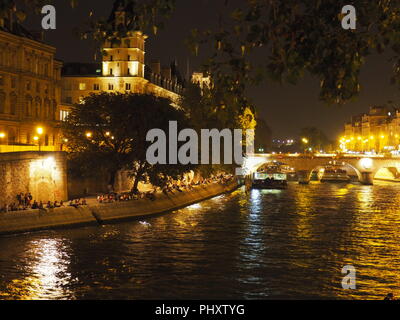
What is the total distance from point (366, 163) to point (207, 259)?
293ft

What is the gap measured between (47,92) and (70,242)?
35257 millimetres

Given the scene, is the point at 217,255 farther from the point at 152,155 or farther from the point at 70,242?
the point at 152,155

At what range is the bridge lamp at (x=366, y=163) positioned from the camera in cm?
11338

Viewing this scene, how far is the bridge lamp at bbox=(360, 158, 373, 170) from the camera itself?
113 m

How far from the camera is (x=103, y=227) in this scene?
43.3m

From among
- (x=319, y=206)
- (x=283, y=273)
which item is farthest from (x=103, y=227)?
(x=319, y=206)

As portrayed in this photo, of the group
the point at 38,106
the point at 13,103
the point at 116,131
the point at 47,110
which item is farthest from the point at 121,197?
the point at 47,110

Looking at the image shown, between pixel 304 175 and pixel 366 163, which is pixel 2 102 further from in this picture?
pixel 366 163

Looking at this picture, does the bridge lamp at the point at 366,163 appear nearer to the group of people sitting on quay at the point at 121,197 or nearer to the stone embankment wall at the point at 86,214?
the stone embankment wall at the point at 86,214

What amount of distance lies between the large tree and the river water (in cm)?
915

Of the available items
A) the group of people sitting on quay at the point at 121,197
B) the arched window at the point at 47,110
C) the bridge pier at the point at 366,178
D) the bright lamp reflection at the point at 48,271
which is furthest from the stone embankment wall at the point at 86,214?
the bridge pier at the point at 366,178

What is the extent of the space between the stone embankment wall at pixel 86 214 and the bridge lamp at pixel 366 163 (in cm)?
5897

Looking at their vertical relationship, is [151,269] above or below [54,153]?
below

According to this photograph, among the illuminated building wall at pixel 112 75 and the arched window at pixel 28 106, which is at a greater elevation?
the illuminated building wall at pixel 112 75
